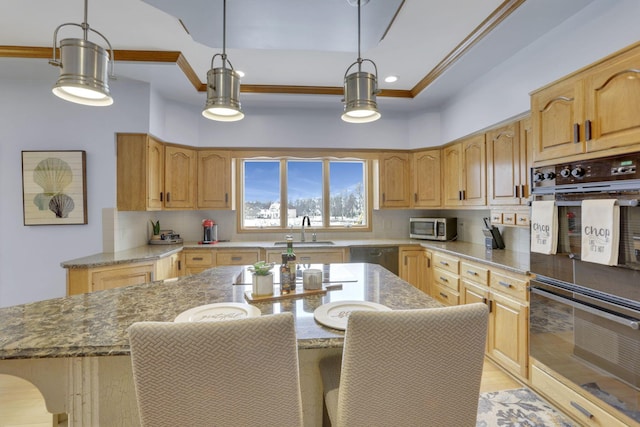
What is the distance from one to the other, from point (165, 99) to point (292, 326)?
11.5 feet

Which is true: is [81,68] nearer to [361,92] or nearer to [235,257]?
[361,92]

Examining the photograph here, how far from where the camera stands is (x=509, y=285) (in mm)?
2191

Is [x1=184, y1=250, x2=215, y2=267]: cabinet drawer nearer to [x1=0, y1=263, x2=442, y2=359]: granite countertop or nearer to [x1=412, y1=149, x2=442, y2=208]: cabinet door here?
[x1=0, y1=263, x2=442, y2=359]: granite countertop

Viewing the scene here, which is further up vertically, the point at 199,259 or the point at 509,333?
the point at 199,259

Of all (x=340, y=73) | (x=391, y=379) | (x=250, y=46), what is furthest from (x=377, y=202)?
(x=391, y=379)

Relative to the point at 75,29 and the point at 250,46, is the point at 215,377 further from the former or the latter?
the point at 75,29

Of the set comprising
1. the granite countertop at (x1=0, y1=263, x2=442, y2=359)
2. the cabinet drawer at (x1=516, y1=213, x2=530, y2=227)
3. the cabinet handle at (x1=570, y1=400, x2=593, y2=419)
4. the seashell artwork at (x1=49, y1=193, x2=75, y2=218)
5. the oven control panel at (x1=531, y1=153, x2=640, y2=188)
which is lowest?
the cabinet handle at (x1=570, y1=400, x2=593, y2=419)

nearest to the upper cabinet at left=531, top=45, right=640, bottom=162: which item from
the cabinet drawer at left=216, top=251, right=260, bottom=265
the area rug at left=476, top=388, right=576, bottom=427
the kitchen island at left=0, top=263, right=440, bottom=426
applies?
the kitchen island at left=0, top=263, right=440, bottom=426

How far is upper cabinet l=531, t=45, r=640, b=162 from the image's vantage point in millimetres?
1461

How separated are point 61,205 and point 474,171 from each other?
4.17 m

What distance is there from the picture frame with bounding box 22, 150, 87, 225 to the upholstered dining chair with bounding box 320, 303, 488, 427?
3222 millimetres

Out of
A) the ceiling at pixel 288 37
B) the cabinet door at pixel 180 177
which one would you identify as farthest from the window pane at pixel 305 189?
the cabinet door at pixel 180 177

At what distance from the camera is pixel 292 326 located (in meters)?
0.78

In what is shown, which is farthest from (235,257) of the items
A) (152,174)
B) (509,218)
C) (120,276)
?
(509,218)
